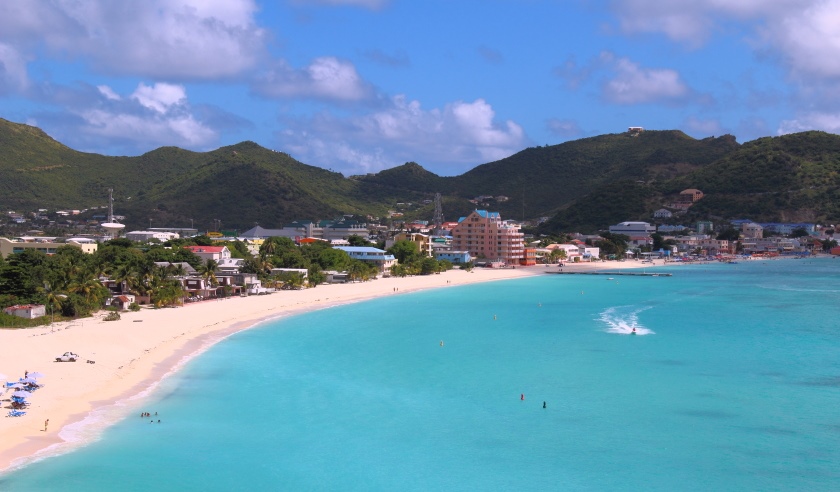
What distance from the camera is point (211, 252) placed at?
68.6m

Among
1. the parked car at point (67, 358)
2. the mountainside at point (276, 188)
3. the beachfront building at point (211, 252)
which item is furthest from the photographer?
the mountainside at point (276, 188)

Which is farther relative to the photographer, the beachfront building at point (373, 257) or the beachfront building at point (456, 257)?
the beachfront building at point (456, 257)

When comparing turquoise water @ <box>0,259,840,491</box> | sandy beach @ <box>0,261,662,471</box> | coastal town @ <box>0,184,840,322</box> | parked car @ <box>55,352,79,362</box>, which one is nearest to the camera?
turquoise water @ <box>0,259,840,491</box>

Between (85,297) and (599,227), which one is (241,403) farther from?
(599,227)

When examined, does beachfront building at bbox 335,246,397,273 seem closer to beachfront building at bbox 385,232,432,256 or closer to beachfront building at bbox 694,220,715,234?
beachfront building at bbox 385,232,432,256

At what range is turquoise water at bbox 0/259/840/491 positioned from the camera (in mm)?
20266

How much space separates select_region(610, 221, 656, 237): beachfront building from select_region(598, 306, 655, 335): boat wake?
8468 centimetres

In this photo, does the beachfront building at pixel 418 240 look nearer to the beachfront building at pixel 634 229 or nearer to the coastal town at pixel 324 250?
the coastal town at pixel 324 250

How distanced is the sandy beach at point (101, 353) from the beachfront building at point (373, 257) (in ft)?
94.3

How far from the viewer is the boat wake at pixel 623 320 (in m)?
45.9

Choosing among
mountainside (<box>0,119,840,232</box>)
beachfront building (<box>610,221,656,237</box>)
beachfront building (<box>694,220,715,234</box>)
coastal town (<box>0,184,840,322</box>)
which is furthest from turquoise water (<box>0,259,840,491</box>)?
mountainside (<box>0,119,840,232</box>)

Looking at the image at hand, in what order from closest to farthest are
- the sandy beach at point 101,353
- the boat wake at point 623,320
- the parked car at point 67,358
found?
the sandy beach at point 101,353, the parked car at point 67,358, the boat wake at point 623,320

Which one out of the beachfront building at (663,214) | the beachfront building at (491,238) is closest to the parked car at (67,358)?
the beachfront building at (491,238)

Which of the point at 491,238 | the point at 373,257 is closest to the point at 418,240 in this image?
the point at 491,238
